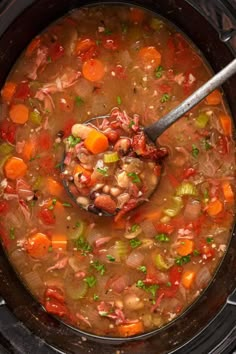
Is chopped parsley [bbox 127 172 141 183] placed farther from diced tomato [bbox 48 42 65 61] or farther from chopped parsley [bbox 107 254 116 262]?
diced tomato [bbox 48 42 65 61]

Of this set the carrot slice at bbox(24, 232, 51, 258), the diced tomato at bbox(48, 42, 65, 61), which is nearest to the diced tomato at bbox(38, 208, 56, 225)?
the carrot slice at bbox(24, 232, 51, 258)

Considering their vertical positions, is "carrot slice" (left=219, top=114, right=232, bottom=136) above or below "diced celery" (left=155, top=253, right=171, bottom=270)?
above

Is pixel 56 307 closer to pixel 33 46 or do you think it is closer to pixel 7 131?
pixel 7 131

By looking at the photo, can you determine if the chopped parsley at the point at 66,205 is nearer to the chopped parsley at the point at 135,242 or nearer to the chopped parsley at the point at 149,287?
the chopped parsley at the point at 135,242

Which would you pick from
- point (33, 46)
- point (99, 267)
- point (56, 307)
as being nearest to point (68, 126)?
point (33, 46)

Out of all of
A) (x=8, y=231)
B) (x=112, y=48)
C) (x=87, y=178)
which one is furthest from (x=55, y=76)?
(x=8, y=231)

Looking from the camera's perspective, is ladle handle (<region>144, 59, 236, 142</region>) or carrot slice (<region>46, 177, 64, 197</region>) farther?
carrot slice (<region>46, 177, 64, 197</region>)

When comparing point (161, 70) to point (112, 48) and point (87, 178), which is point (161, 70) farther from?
point (87, 178)
